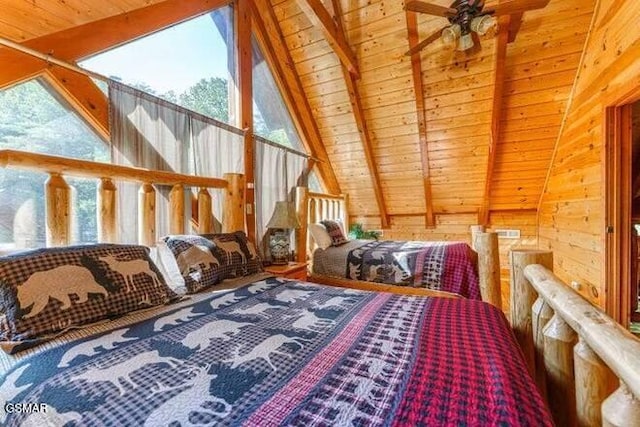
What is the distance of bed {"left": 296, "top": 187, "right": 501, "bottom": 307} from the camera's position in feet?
7.63

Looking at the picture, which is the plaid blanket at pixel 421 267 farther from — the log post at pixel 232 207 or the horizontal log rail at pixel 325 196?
the log post at pixel 232 207

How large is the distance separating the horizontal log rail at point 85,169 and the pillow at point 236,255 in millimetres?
451

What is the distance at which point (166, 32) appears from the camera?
244 cm

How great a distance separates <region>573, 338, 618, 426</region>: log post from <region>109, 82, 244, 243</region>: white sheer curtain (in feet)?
7.15

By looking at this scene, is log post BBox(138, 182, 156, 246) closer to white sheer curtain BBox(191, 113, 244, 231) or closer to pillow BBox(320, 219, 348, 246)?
white sheer curtain BBox(191, 113, 244, 231)

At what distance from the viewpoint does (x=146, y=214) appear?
75.0 inches

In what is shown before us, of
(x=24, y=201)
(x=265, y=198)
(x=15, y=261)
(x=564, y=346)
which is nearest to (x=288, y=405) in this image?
(x=564, y=346)

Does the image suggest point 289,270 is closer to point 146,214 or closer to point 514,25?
point 146,214

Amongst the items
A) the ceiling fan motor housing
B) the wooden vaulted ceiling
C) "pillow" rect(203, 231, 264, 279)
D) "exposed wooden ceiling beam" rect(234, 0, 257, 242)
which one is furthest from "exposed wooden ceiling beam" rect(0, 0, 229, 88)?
the ceiling fan motor housing

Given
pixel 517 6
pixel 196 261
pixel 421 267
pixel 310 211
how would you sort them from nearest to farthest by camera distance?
pixel 196 261
pixel 517 6
pixel 421 267
pixel 310 211

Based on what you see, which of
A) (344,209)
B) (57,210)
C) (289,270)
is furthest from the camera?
(344,209)

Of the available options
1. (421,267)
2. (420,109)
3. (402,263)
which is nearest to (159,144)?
(402,263)

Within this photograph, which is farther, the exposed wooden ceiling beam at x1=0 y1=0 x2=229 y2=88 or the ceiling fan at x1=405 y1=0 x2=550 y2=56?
the ceiling fan at x1=405 y1=0 x2=550 y2=56

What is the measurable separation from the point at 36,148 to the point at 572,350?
2611mm
